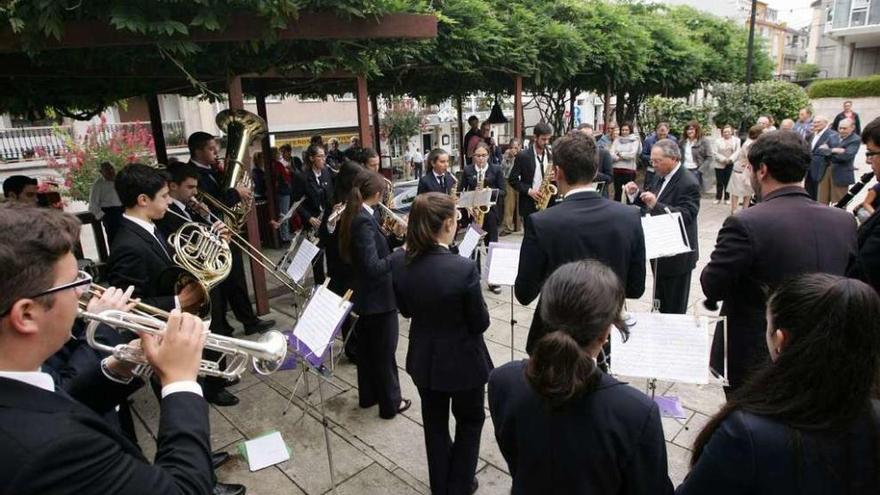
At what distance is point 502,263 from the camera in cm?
381

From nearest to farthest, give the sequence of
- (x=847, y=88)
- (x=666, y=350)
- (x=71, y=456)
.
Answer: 1. (x=71, y=456)
2. (x=666, y=350)
3. (x=847, y=88)

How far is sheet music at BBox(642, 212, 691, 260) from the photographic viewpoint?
11.7 ft

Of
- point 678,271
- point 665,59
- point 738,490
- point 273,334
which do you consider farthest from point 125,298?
point 665,59

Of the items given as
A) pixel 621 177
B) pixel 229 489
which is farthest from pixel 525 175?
pixel 229 489

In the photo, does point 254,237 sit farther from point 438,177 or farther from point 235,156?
point 438,177

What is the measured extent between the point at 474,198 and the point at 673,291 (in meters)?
2.90

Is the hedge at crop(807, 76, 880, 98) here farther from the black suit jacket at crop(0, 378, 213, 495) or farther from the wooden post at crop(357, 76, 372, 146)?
the black suit jacket at crop(0, 378, 213, 495)

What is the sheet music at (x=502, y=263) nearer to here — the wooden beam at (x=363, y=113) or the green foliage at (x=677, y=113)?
the wooden beam at (x=363, y=113)

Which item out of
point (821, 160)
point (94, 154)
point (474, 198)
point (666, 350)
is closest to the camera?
point (666, 350)

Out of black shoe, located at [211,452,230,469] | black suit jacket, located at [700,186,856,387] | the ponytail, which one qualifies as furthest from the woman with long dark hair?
black shoe, located at [211,452,230,469]

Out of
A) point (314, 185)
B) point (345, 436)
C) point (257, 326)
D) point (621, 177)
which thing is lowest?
point (345, 436)

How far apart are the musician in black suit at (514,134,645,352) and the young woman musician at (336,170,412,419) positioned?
3.71 ft

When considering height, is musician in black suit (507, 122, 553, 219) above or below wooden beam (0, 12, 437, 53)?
below

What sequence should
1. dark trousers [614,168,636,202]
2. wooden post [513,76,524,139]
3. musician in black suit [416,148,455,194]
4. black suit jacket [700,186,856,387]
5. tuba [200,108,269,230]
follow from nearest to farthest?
black suit jacket [700,186,856,387] < tuba [200,108,269,230] < musician in black suit [416,148,455,194] < wooden post [513,76,524,139] < dark trousers [614,168,636,202]
